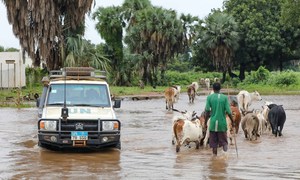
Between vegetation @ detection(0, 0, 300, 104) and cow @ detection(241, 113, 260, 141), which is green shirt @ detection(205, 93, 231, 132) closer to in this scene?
cow @ detection(241, 113, 260, 141)

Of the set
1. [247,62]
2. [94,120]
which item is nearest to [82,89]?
[94,120]

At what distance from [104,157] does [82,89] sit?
249cm

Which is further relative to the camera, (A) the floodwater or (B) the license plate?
(B) the license plate

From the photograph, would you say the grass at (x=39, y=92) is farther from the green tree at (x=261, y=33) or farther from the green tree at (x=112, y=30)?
the green tree at (x=112, y=30)

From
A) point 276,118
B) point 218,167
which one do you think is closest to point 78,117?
point 218,167

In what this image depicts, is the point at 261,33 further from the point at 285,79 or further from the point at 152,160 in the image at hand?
the point at 152,160

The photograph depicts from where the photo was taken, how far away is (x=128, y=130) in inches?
829

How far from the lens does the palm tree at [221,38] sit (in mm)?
63969

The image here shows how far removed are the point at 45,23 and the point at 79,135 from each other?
821 inches

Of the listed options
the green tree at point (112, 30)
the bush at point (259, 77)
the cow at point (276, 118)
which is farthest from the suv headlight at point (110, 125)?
the bush at point (259, 77)

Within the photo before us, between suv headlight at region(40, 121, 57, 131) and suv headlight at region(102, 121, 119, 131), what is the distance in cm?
116

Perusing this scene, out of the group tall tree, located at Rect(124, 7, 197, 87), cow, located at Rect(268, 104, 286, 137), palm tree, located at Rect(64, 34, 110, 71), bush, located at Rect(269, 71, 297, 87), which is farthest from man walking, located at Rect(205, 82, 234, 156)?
bush, located at Rect(269, 71, 297, 87)

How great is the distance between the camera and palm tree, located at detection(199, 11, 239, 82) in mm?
63969

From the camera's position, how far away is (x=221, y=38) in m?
64.9
